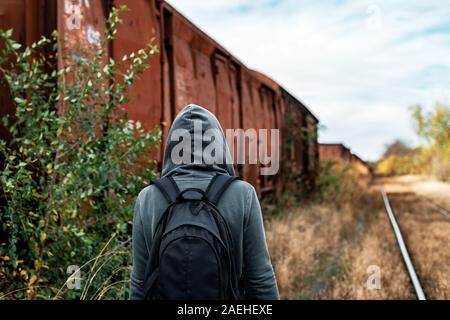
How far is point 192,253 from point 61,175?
1913 mm

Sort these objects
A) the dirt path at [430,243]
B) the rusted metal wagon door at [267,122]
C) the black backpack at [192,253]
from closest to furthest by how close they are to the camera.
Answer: the black backpack at [192,253]
the dirt path at [430,243]
the rusted metal wagon door at [267,122]

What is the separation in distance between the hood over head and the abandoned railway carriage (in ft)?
6.82

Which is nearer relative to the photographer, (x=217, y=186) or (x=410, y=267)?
(x=217, y=186)

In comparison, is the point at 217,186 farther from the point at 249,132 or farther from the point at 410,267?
the point at 249,132

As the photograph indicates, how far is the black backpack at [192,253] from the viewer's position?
71.6 inches

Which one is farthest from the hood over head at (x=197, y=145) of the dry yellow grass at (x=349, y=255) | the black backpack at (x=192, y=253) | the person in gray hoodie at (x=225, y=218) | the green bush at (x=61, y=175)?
the dry yellow grass at (x=349, y=255)

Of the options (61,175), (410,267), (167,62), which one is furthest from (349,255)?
(61,175)

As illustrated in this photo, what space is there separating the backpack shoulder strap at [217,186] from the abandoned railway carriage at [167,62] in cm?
235

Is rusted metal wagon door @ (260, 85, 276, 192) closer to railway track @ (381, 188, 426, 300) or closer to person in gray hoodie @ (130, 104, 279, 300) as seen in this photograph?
railway track @ (381, 188, 426, 300)

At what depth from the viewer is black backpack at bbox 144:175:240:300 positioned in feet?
5.97

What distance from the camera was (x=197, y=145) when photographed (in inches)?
82.1

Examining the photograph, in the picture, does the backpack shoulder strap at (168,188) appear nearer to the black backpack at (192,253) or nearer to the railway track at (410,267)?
the black backpack at (192,253)

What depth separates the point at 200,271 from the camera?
182cm
